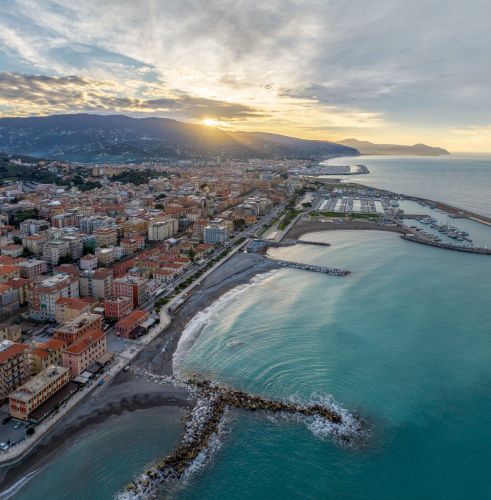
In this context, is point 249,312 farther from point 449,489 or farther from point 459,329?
point 449,489

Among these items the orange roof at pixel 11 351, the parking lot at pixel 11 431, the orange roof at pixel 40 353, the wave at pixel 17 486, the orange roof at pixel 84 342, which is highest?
the orange roof at pixel 11 351

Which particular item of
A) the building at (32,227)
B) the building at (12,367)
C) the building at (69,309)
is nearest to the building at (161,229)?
the building at (32,227)

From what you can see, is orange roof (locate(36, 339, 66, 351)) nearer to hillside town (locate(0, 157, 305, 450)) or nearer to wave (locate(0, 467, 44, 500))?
hillside town (locate(0, 157, 305, 450))

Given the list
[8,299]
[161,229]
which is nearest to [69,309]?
[8,299]

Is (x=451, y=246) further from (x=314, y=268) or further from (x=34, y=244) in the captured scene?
(x=34, y=244)

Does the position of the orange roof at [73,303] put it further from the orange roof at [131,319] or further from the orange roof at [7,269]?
the orange roof at [7,269]
